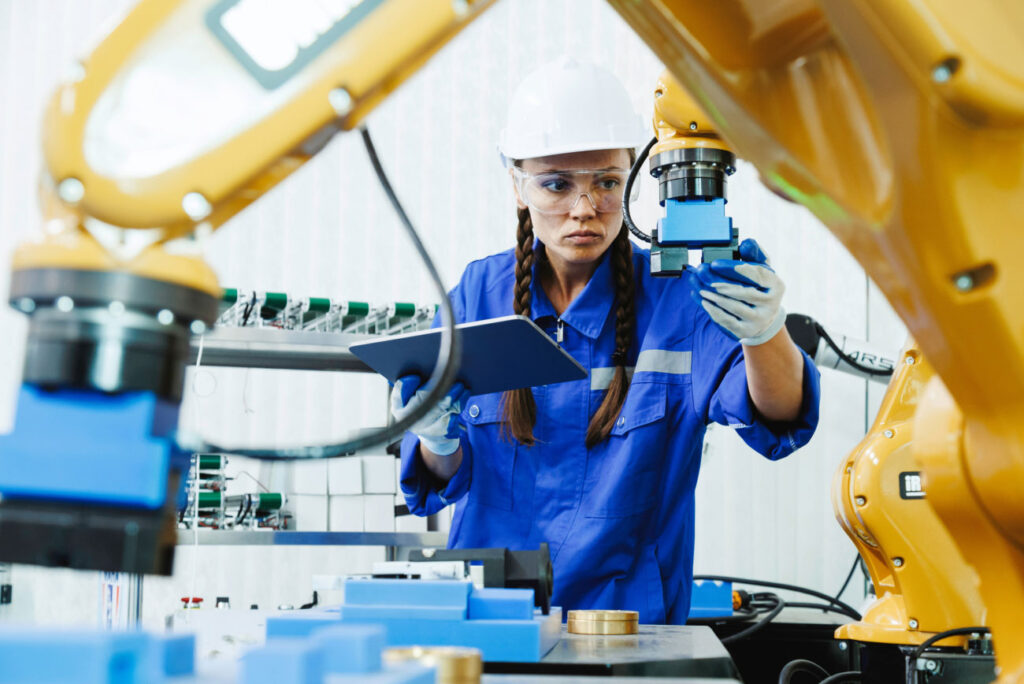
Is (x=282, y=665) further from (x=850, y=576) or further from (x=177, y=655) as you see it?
(x=850, y=576)

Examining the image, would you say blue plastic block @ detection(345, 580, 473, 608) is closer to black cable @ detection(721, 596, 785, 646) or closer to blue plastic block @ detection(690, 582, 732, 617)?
black cable @ detection(721, 596, 785, 646)

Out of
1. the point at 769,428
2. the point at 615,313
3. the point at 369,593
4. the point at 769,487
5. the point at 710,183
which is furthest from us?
the point at 769,487

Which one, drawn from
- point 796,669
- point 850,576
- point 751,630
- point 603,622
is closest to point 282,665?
point 603,622

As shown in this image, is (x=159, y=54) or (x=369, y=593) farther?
(x=369, y=593)

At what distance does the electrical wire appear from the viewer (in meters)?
1.19

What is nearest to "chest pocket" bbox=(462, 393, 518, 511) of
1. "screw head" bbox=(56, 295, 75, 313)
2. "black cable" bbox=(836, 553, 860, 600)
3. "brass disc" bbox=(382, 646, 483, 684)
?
"brass disc" bbox=(382, 646, 483, 684)

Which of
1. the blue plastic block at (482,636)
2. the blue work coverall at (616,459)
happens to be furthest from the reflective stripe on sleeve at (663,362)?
the blue plastic block at (482,636)

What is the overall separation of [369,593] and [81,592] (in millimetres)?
2479

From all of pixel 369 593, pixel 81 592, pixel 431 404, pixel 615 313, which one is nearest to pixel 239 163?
pixel 431 404

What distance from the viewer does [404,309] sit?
2.55m

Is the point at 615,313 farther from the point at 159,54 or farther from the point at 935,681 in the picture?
the point at 159,54

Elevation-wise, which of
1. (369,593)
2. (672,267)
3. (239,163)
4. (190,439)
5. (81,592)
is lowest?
(81,592)

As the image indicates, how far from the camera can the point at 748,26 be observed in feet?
2.11

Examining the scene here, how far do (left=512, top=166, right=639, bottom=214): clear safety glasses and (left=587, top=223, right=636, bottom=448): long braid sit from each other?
5.1 inches
